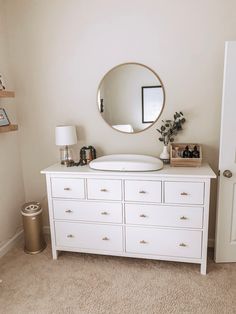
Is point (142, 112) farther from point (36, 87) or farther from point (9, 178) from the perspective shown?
point (9, 178)

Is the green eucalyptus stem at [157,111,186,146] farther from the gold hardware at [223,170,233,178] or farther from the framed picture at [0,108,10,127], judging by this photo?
the framed picture at [0,108,10,127]

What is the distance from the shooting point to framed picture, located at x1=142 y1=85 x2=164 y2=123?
249 cm

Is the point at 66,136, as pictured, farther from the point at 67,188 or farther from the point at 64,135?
the point at 67,188

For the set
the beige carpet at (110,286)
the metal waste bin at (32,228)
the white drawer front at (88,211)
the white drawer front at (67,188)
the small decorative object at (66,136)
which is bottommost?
the beige carpet at (110,286)

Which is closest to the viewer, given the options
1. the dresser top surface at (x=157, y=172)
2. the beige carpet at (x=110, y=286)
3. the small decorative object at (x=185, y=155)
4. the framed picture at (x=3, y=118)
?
the beige carpet at (x=110, y=286)

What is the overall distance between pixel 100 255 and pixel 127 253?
0.34m

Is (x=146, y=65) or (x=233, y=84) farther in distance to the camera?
(x=146, y=65)

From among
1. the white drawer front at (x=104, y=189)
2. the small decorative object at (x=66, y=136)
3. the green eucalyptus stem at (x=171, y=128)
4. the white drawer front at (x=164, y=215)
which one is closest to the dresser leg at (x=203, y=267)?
the white drawer front at (x=164, y=215)

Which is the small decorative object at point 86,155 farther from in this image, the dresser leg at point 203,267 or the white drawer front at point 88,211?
the dresser leg at point 203,267

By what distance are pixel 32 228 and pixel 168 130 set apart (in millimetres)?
1657

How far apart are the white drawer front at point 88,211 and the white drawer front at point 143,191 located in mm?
153

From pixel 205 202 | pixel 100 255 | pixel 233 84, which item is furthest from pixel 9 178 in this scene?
pixel 233 84

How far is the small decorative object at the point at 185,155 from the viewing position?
2.33 metres

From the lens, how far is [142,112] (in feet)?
8.36
